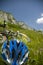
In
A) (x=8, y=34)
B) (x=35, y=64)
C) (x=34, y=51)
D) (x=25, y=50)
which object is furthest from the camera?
(x=8, y=34)

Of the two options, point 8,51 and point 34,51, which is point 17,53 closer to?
point 8,51

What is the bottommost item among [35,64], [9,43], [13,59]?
[35,64]

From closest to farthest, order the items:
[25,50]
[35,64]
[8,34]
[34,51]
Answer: [25,50], [35,64], [34,51], [8,34]

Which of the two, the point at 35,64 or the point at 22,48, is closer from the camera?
the point at 22,48

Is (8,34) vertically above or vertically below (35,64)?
above

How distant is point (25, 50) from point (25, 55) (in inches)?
22.8

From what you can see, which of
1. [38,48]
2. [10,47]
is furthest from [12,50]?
[38,48]

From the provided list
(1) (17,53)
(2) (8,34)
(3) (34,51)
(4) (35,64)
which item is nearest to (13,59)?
(1) (17,53)

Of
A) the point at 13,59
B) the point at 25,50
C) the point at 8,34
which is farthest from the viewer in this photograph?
the point at 8,34

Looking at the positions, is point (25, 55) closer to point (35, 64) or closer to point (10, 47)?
point (10, 47)

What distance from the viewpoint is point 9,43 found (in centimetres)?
2352

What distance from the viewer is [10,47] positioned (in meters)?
23.5

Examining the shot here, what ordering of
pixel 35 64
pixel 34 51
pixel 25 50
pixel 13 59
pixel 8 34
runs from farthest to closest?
pixel 8 34, pixel 34 51, pixel 35 64, pixel 25 50, pixel 13 59

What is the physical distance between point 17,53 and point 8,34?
1326 cm
